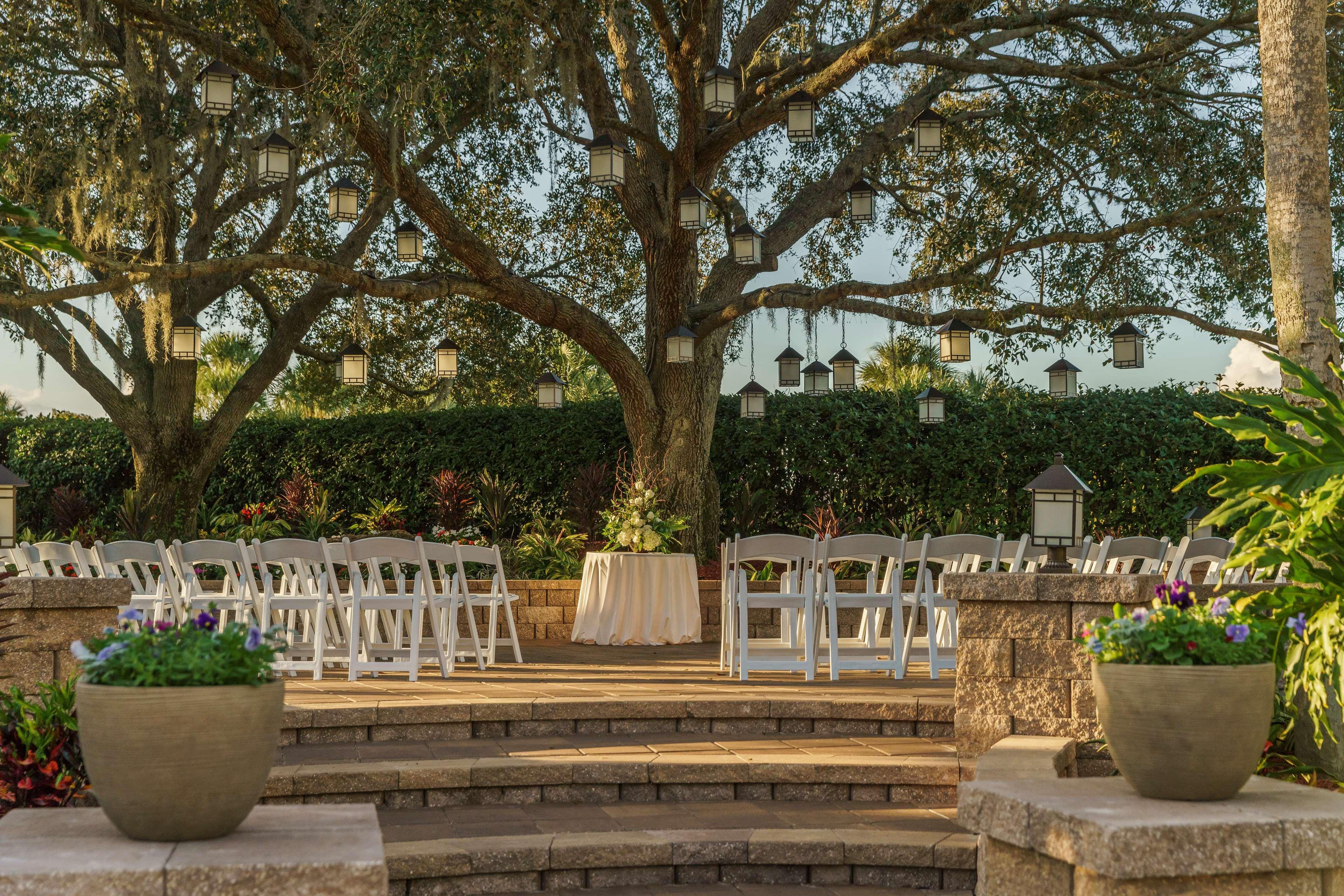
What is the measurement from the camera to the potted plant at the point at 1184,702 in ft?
9.84

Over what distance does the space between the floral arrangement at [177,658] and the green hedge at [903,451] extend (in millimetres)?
10252

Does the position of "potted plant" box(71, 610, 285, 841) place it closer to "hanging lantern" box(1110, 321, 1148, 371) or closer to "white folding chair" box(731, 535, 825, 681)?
"white folding chair" box(731, 535, 825, 681)

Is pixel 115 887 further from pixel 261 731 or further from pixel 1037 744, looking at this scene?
pixel 1037 744

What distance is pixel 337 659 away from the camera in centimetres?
741

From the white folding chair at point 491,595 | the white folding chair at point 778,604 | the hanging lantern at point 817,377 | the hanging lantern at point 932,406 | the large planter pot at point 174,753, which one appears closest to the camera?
the large planter pot at point 174,753

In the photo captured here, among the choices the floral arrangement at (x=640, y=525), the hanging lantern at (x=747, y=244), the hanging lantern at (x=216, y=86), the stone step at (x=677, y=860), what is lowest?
the stone step at (x=677, y=860)

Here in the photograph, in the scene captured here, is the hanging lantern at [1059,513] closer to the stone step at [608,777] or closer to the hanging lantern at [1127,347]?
the stone step at [608,777]

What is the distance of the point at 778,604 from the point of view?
727 centimetres

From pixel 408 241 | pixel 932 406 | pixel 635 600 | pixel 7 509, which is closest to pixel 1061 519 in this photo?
pixel 7 509

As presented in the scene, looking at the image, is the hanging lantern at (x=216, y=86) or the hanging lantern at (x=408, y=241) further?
the hanging lantern at (x=408, y=241)

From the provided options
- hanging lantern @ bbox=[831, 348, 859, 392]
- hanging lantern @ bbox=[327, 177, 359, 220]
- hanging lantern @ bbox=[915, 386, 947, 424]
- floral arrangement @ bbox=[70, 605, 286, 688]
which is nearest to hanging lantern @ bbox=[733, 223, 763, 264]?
hanging lantern @ bbox=[831, 348, 859, 392]

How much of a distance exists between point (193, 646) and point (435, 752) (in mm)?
Answer: 2973

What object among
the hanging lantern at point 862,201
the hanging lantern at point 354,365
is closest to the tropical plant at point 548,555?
the hanging lantern at point 354,365

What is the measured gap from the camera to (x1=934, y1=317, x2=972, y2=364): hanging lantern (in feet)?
30.6
